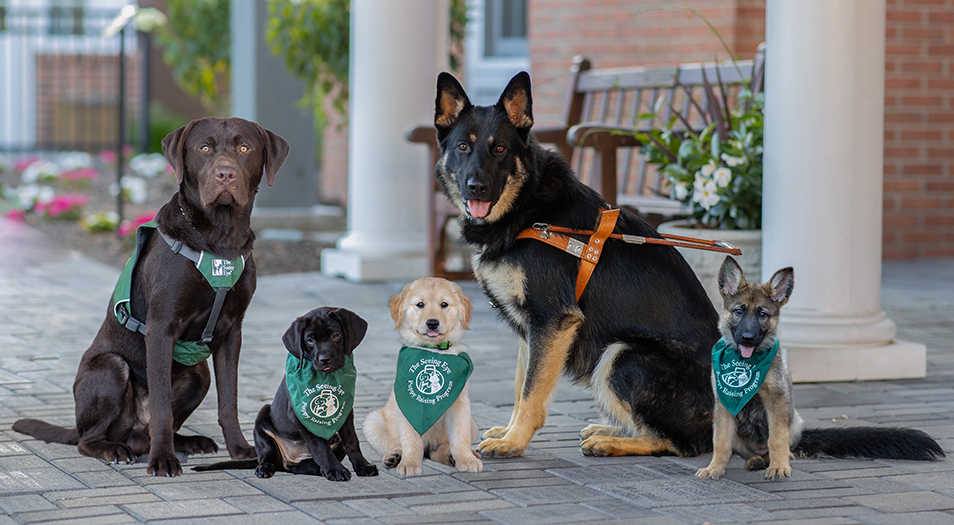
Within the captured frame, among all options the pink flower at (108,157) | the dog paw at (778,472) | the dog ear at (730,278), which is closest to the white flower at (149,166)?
the pink flower at (108,157)

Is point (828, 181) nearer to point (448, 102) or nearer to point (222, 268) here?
point (448, 102)

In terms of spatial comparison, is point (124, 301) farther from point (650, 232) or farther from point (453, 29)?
point (453, 29)

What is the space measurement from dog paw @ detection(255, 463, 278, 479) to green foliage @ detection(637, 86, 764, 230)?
2728 mm

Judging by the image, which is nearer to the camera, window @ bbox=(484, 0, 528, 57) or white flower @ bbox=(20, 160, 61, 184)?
window @ bbox=(484, 0, 528, 57)

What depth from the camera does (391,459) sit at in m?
3.77

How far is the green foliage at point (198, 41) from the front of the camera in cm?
1277

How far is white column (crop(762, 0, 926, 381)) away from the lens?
4980mm

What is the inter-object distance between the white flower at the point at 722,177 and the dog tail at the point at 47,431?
3.14 m

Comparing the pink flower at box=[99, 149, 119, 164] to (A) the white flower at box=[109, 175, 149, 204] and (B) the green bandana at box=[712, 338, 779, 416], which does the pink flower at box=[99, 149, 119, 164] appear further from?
(B) the green bandana at box=[712, 338, 779, 416]

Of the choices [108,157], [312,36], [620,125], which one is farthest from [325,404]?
[108,157]

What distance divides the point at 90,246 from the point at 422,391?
7.29m

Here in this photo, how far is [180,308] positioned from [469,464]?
1.08m

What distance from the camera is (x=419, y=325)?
11.9 feet

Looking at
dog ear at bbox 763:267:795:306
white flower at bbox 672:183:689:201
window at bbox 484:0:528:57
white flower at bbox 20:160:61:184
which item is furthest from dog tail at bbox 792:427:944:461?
white flower at bbox 20:160:61:184
